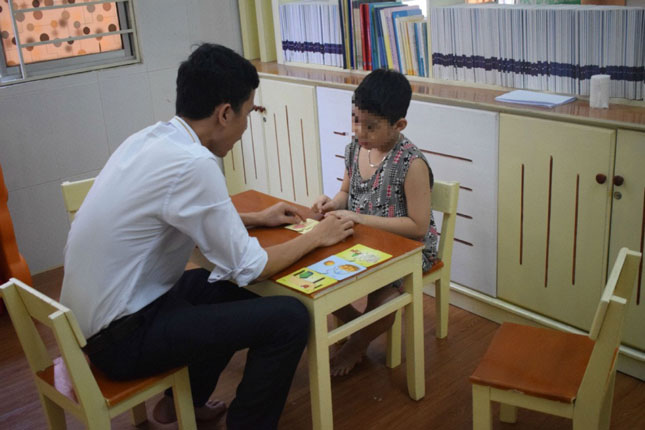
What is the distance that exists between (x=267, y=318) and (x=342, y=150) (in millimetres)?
1737

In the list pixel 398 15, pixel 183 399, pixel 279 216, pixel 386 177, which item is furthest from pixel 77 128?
pixel 183 399

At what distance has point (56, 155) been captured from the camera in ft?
12.6

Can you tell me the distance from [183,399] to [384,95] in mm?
1218

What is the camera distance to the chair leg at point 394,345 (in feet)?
8.96

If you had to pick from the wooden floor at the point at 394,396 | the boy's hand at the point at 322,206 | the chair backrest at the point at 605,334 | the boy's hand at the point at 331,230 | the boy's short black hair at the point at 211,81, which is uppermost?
the boy's short black hair at the point at 211,81

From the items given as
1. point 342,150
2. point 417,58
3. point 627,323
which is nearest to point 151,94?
point 342,150

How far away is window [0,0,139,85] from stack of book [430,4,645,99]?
1.87 meters

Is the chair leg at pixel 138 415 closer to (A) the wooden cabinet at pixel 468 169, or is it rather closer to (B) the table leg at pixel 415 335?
(B) the table leg at pixel 415 335

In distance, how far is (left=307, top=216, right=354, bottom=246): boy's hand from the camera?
2160 mm

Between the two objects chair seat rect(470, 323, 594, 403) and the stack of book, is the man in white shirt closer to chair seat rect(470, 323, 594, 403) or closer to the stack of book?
chair seat rect(470, 323, 594, 403)

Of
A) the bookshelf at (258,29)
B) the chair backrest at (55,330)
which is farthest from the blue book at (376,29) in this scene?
the chair backrest at (55,330)

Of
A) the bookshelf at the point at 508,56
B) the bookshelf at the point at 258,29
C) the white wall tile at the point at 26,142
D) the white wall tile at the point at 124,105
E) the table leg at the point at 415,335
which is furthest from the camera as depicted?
the bookshelf at the point at 258,29

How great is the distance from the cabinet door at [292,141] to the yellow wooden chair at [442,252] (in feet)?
3.87

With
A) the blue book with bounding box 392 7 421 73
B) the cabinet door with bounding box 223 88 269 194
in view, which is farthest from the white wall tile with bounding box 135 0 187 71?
the blue book with bounding box 392 7 421 73
